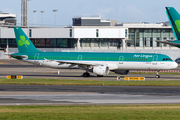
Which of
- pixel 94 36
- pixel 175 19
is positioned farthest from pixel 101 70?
pixel 94 36

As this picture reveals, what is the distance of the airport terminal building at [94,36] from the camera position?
122m

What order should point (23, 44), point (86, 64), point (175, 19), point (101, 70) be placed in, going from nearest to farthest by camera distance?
point (175, 19) < point (101, 70) < point (86, 64) < point (23, 44)

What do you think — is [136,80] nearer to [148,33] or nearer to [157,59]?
[157,59]

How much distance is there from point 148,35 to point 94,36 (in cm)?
2708

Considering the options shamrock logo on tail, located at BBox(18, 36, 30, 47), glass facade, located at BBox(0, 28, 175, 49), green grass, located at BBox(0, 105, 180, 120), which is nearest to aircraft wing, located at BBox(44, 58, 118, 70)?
shamrock logo on tail, located at BBox(18, 36, 30, 47)

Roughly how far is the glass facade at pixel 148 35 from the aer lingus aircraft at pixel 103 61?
85630 millimetres

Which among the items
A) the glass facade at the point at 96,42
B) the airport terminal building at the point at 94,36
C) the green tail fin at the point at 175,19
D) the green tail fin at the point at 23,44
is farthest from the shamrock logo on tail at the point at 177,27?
the glass facade at the point at 96,42

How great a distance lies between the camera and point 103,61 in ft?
171

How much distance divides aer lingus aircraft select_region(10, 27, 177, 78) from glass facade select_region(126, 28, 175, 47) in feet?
281

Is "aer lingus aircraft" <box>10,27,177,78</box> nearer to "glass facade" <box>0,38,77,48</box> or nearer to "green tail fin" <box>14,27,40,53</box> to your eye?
"green tail fin" <box>14,27,40,53</box>

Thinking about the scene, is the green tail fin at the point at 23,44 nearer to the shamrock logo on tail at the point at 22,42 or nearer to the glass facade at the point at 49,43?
the shamrock logo on tail at the point at 22,42

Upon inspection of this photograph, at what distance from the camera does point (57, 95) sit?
29.3 metres

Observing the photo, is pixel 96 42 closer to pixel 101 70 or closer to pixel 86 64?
pixel 86 64

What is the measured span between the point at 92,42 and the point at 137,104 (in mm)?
108352
